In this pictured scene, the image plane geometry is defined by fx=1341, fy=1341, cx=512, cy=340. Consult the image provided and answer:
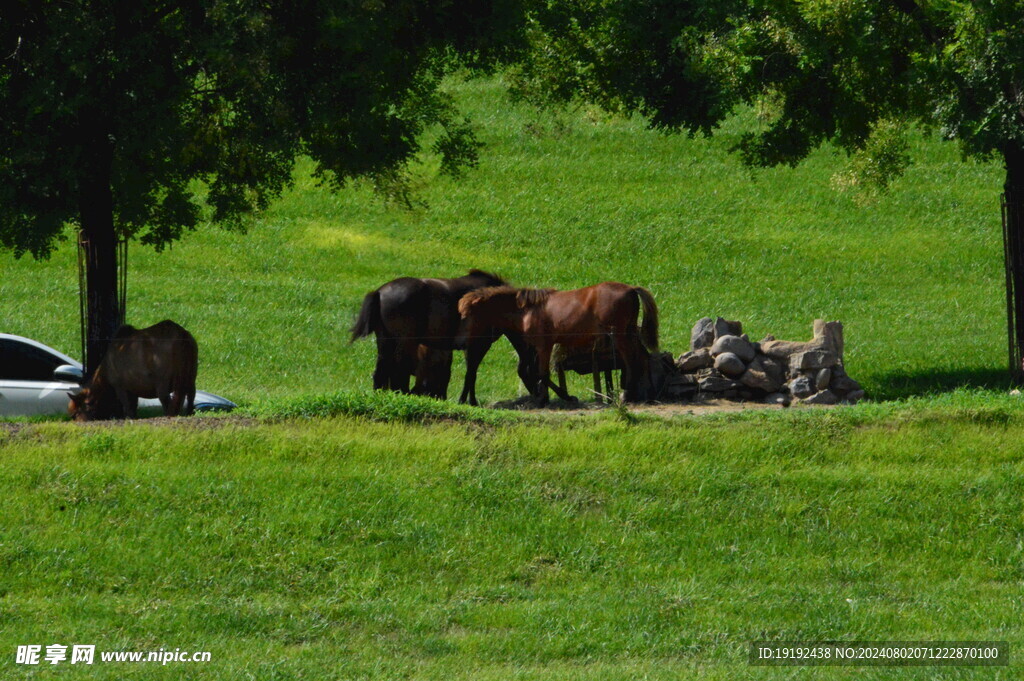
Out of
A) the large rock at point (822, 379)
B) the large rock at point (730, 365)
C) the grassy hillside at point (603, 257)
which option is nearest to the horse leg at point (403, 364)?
the large rock at point (730, 365)

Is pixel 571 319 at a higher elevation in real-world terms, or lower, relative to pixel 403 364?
higher

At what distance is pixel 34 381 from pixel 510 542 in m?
8.81

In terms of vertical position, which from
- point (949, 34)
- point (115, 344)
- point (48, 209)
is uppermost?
point (949, 34)

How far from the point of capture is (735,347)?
59.2 ft

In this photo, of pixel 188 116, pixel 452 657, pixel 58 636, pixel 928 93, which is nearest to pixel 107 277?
pixel 188 116

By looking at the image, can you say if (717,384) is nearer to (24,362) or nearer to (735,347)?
(735,347)

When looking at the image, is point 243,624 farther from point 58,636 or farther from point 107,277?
point 107,277

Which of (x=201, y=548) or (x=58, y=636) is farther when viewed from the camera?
(x=201, y=548)

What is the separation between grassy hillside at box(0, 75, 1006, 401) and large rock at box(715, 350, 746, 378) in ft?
16.4

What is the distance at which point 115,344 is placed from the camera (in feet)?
53.1

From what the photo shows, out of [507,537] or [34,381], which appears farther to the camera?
[34,381]

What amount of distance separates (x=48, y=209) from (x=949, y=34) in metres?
12.1

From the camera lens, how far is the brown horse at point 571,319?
1728 centimetres

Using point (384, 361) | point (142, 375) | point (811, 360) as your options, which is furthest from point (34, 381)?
point (811, 360)
